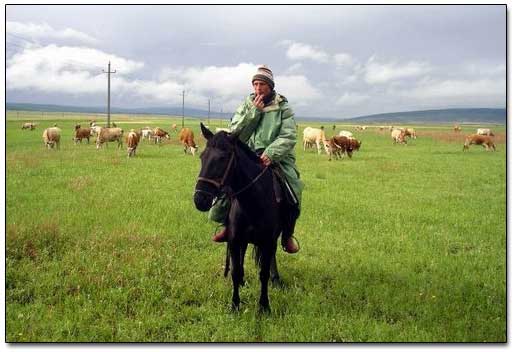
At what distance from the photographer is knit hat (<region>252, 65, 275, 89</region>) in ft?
18.1

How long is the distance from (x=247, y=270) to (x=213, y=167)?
3.13 m

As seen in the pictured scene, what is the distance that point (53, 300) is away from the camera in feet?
19.5

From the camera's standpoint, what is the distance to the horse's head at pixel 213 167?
4488 millimetres

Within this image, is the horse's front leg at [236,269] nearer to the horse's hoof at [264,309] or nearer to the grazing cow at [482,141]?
the horse's hoof at [264,309]

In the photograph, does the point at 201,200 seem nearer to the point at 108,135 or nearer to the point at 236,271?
the point at 236,271

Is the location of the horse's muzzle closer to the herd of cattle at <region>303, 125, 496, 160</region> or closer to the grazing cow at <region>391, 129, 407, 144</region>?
the herd of cattle at <region>303, 125, 496, 160</region>

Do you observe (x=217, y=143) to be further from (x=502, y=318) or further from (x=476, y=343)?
(x=502, y=318)

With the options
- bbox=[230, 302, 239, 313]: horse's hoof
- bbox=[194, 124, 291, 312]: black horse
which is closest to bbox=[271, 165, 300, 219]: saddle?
bbox=[194, 124, 291, 312]: black horse

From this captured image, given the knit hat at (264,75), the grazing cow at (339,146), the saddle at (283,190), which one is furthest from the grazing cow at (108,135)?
the knit hat at (264,75)

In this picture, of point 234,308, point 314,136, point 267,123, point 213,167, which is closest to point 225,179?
point 213,167

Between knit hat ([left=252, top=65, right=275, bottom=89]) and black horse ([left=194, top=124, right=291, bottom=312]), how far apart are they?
1004mm

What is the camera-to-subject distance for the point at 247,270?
7203 mm

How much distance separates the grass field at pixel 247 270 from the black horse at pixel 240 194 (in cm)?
82

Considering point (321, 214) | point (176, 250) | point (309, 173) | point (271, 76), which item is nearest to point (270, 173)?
point (271, 76)
